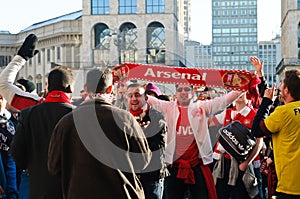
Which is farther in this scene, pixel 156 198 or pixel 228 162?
pixel 228 162

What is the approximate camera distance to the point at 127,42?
2484 inches

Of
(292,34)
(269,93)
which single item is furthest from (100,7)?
(269,93)

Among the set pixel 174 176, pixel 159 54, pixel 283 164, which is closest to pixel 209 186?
pixel 174 176

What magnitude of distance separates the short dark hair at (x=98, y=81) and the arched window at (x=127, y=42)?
57136mm

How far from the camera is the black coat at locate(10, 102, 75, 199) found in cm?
527

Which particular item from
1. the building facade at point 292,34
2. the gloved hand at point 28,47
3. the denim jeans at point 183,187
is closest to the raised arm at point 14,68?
the gloved hand at point 28,47

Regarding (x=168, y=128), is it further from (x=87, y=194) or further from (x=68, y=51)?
(x=68, y=51)

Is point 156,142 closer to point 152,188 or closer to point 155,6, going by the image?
point 152,188

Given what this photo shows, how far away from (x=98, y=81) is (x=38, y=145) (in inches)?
36.9

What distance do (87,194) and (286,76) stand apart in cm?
264

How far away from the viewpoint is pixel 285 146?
6016 millimetres

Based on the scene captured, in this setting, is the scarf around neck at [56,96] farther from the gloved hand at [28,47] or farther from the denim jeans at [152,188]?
the denim jeans at [152,188]

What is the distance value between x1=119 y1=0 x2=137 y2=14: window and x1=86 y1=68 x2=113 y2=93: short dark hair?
2354 inches

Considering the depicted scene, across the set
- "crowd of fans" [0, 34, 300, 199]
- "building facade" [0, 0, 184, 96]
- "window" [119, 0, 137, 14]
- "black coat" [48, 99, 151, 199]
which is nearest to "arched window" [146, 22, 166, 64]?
"building facade" [0, 0, 184, 96]
